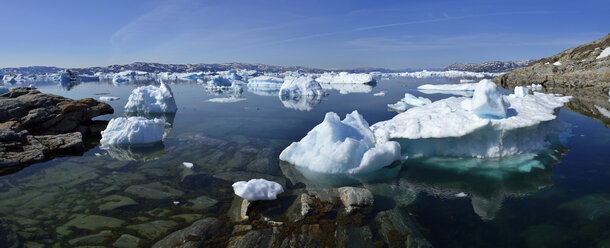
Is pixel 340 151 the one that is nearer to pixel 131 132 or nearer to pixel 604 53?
pixel 131 132

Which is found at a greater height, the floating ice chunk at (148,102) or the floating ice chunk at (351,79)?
the floating ice chunk at (351,79)

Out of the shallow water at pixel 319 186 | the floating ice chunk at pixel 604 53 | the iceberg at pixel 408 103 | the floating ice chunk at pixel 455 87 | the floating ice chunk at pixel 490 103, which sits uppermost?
the floating ice chunk at pixel 604 53

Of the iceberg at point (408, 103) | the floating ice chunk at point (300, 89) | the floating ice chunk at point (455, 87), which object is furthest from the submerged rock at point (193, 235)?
the floating ice chunk at point (455, 87)

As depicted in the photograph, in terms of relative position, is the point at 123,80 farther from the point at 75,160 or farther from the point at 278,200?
the point at 278,200

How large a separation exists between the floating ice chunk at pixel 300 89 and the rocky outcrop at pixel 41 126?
56.2 feet

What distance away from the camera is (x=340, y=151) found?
7.21m

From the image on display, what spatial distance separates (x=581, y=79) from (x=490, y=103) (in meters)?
28.3

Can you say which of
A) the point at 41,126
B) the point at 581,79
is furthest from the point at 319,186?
the point at 581,79

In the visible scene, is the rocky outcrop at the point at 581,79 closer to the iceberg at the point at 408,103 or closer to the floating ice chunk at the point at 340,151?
the iceberg at the point at 408,103

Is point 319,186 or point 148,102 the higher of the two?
point 148,102

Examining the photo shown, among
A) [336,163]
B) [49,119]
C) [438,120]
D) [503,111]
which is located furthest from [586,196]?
[49,119]

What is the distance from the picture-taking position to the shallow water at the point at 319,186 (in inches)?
187

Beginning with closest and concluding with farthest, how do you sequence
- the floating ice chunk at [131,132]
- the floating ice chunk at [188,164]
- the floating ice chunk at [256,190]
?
the floating ice chunk at [256,190]
the floating ice chunk at [188,164]
the floating ice chunk at [131,132]

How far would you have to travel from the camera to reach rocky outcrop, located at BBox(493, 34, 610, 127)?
17422 mm
